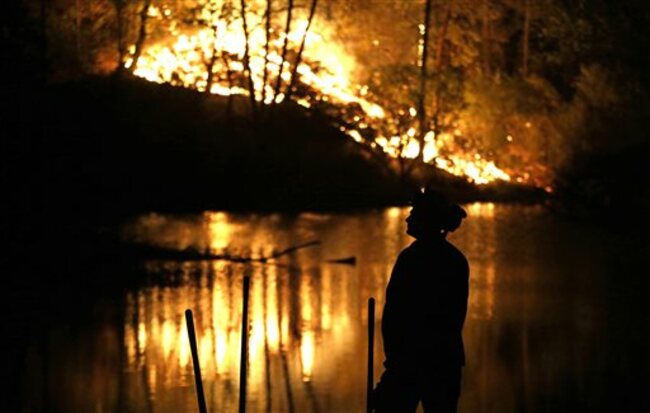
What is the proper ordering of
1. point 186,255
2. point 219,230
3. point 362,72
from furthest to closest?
point 362,72 < point 219,230 < point 186,255

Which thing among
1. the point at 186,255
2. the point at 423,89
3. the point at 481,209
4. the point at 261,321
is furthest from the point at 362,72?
the point at 261,321

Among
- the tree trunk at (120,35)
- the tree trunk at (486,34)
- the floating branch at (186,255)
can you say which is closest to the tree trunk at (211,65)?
the tree trunk at (120,35)

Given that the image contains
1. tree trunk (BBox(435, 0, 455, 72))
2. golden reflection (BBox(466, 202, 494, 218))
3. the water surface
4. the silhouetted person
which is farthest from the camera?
tree trunk (BBox(435, 0, 455, 72))

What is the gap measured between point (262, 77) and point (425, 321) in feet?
106

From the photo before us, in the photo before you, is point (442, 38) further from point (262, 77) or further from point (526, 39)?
point (262, 77)

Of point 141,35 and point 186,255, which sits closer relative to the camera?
point 186,255

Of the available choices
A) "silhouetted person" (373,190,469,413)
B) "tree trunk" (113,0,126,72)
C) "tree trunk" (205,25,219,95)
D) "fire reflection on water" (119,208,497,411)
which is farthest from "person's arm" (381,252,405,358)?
"tree trunk" (113,0,126,72)

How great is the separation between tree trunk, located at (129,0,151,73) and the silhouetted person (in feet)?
108

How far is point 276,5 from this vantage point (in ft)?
135

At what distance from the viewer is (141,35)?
4053 centimetres

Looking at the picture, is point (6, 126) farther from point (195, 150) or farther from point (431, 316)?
point (431, 316)

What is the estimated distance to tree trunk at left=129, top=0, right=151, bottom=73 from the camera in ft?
132

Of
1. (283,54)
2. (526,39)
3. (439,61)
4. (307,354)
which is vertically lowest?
(307,354)

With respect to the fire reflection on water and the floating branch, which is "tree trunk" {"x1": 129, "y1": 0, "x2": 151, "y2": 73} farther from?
the floating branch
